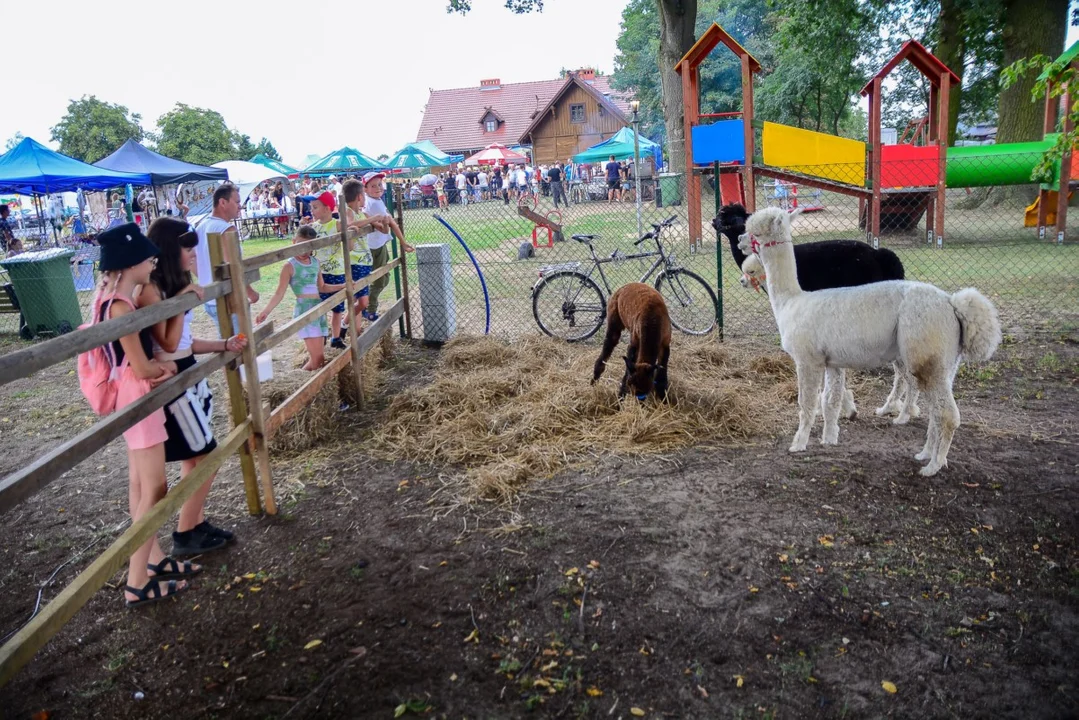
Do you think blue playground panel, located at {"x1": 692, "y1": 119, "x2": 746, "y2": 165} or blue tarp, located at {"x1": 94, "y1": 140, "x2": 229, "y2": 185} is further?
blue tarp, located at {"x1": 94, "y1": 140, "x2": 229, "y2": 185}

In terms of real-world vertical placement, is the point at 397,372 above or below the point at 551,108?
below

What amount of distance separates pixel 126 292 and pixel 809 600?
132 inches

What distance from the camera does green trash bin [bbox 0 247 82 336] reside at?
10062 mm

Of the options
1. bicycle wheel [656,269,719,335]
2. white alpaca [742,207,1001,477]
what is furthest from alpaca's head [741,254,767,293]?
bicycle wheel [656,269,719,335]

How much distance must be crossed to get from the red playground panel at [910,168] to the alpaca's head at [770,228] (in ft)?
33.6

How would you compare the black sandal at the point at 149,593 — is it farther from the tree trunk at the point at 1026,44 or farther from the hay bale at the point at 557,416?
the tree trunk at the point at 1026,44

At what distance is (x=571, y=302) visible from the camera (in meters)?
8.26

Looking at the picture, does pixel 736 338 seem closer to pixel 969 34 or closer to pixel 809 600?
pixel 809 600

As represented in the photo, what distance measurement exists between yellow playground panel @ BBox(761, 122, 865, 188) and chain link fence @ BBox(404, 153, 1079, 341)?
0.10m

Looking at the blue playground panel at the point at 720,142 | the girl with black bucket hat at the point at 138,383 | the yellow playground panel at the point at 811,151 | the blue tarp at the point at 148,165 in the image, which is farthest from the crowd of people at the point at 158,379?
the blue tarp at the point at 148,165

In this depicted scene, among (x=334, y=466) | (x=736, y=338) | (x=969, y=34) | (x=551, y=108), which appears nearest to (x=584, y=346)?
(x=736, y=338)

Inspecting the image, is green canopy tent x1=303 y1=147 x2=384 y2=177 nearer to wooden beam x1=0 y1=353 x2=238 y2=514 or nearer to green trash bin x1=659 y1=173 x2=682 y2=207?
green trash bin x1=659 y1=173 x2=682 y2=207

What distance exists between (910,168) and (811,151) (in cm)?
208

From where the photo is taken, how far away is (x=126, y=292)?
3195 mm
